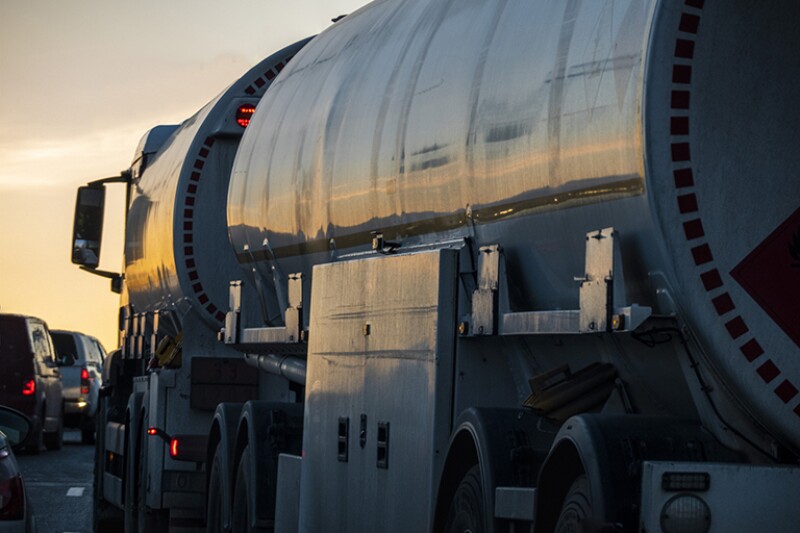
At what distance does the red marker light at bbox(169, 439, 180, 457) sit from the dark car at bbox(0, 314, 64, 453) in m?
15.9

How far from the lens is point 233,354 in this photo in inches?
566

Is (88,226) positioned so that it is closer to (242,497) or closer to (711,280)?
(242,497)

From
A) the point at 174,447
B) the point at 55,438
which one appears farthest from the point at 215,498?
the point at 55,438

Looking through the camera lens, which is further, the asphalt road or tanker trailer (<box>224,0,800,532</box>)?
the asphalt road

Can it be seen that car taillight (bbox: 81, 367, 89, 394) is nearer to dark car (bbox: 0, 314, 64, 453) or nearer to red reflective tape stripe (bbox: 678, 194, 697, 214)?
dark car (bbox: 0, 314, 64, 453)

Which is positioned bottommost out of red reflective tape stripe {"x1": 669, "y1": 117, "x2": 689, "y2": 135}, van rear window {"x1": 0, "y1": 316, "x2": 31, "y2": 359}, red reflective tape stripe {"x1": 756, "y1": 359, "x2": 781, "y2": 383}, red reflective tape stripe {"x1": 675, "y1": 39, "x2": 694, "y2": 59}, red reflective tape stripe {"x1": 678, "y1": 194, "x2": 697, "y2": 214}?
red reflective tape stripe {"x1": 756, "y1": 359, "x2": 781, "y2": 383}

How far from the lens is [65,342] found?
42.9 metres

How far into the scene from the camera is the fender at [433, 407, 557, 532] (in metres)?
7.20

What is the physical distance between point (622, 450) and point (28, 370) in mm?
25642

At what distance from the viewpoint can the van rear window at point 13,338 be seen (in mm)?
31016

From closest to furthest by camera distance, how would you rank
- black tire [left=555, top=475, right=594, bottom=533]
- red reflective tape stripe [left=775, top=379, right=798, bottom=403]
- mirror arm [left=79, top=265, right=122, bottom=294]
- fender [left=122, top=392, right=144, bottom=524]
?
red reflective tape stripe [left=775, top=379, right=798, bottom=403] → black tire [left=555, top=475, right=594, bottom=533] → fender [left=122, top=392, right=144, bottom=524] → mirror arm [left=79, top=265, right=122, bottom=294]

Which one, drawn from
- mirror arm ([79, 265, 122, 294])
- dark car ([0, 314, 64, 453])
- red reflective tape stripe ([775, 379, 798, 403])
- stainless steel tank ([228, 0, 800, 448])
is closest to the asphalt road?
dark car ([0, 314, 64, 453])

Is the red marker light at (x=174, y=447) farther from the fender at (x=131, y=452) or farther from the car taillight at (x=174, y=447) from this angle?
the fender at (x=131, y=452)

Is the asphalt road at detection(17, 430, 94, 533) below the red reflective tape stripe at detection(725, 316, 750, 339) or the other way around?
below
